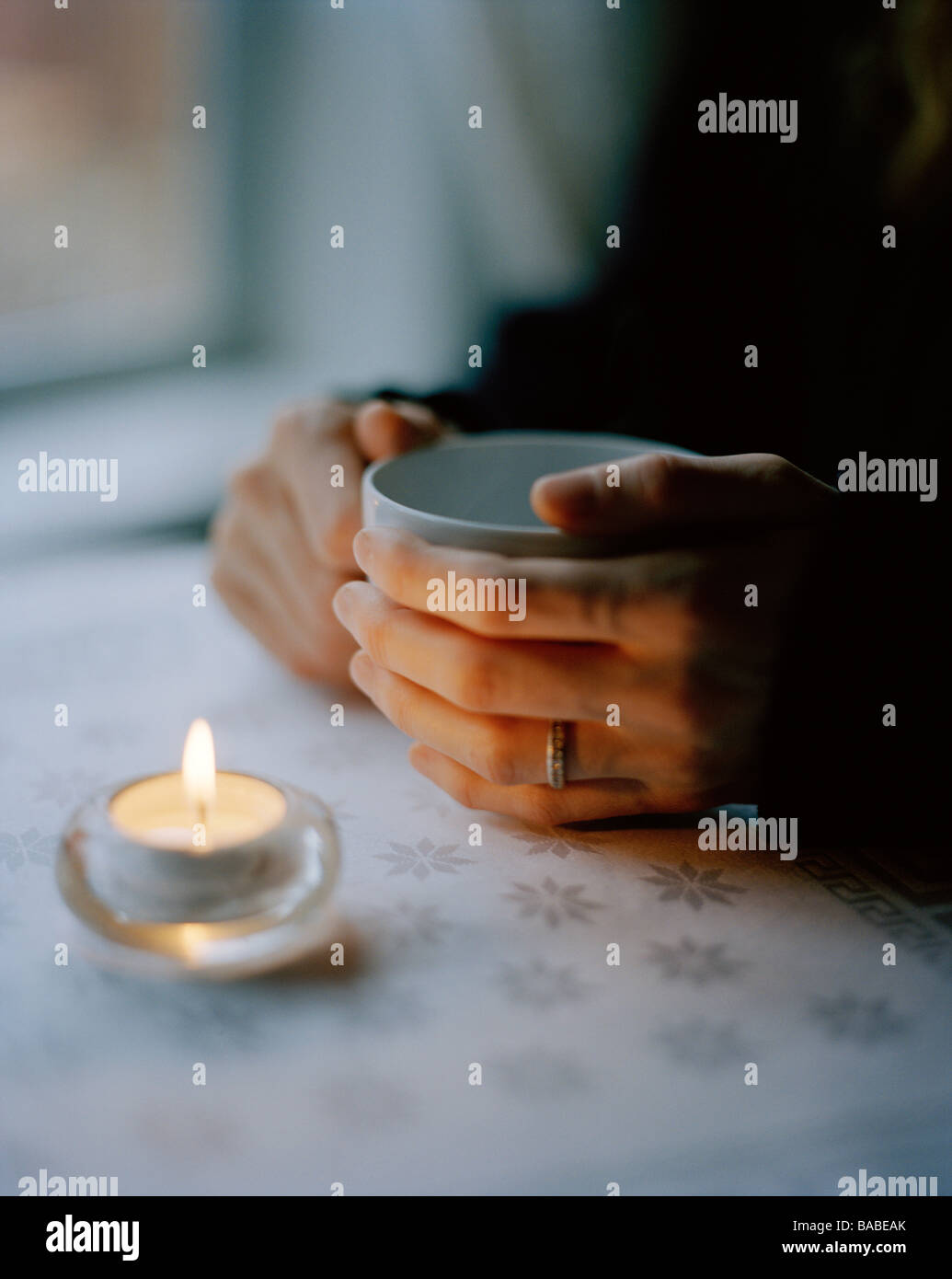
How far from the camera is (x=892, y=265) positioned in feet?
2.09

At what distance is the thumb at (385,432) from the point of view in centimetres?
64

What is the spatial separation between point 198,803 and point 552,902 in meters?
0.14

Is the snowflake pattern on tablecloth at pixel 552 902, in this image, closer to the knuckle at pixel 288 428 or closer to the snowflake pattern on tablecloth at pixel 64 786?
the snowflake pattern on tablecloth at pixel 64 786

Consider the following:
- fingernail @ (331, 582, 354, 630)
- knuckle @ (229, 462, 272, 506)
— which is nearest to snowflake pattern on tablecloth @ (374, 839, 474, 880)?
fingernail @ (331, 582, 354, 630)

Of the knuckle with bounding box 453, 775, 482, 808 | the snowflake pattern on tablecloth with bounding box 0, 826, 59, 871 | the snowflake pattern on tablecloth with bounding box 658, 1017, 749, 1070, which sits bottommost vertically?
the snowflake pattern on tablecloth with bounding box 658, 1017, 749, 1070

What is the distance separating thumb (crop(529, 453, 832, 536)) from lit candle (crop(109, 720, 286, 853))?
0.15m

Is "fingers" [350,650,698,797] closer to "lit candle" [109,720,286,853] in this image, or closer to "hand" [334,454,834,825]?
"hand" [334,454,834,825]

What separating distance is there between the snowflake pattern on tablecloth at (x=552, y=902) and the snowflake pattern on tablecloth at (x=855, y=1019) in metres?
0.09

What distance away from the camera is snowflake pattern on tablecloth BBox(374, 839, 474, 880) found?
0.43m

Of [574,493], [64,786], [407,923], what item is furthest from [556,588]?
[64,786]

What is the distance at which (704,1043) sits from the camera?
34 cm

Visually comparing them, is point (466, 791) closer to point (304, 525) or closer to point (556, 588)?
point (556, 588)

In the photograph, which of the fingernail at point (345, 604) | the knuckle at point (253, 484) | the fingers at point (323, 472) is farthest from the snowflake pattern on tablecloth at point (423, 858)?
the knuckle at point (253, 484)
